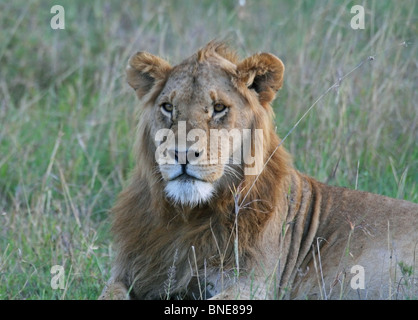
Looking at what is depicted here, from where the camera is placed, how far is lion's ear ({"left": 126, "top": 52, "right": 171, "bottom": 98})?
465cm

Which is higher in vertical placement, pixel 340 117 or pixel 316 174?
pixel 340 117

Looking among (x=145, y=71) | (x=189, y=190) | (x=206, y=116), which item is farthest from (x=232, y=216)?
(x=145, y=71)

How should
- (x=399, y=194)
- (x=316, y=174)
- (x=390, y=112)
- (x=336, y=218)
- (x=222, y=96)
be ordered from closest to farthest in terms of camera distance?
(x=222, y=96)
(x=336, y=218)
(x=399, y=194)
(x=316, y=174)
(x=390, y=112)

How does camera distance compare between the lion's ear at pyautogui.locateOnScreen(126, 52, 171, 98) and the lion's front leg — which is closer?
the lion's front leg

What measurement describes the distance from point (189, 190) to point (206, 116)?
0.41 meters

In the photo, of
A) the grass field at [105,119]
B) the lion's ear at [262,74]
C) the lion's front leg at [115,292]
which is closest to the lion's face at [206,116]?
the lion's ear at [262,74]

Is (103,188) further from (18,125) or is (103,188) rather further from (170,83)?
(170,83)

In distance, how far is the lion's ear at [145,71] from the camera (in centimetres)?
465

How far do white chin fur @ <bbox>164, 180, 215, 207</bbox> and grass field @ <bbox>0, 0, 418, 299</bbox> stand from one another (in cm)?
88

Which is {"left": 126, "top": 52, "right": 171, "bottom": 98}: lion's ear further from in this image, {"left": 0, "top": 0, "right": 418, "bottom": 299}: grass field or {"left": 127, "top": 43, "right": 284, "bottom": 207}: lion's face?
{"left": 0, "top": 0, "right": 418, "bottom": 299}: grass field

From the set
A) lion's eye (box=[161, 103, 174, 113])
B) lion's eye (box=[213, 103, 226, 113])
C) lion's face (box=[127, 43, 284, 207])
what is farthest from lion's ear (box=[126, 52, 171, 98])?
lion's eye (box=[213, 103, 226, 113])

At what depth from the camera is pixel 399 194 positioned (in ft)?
19.1
